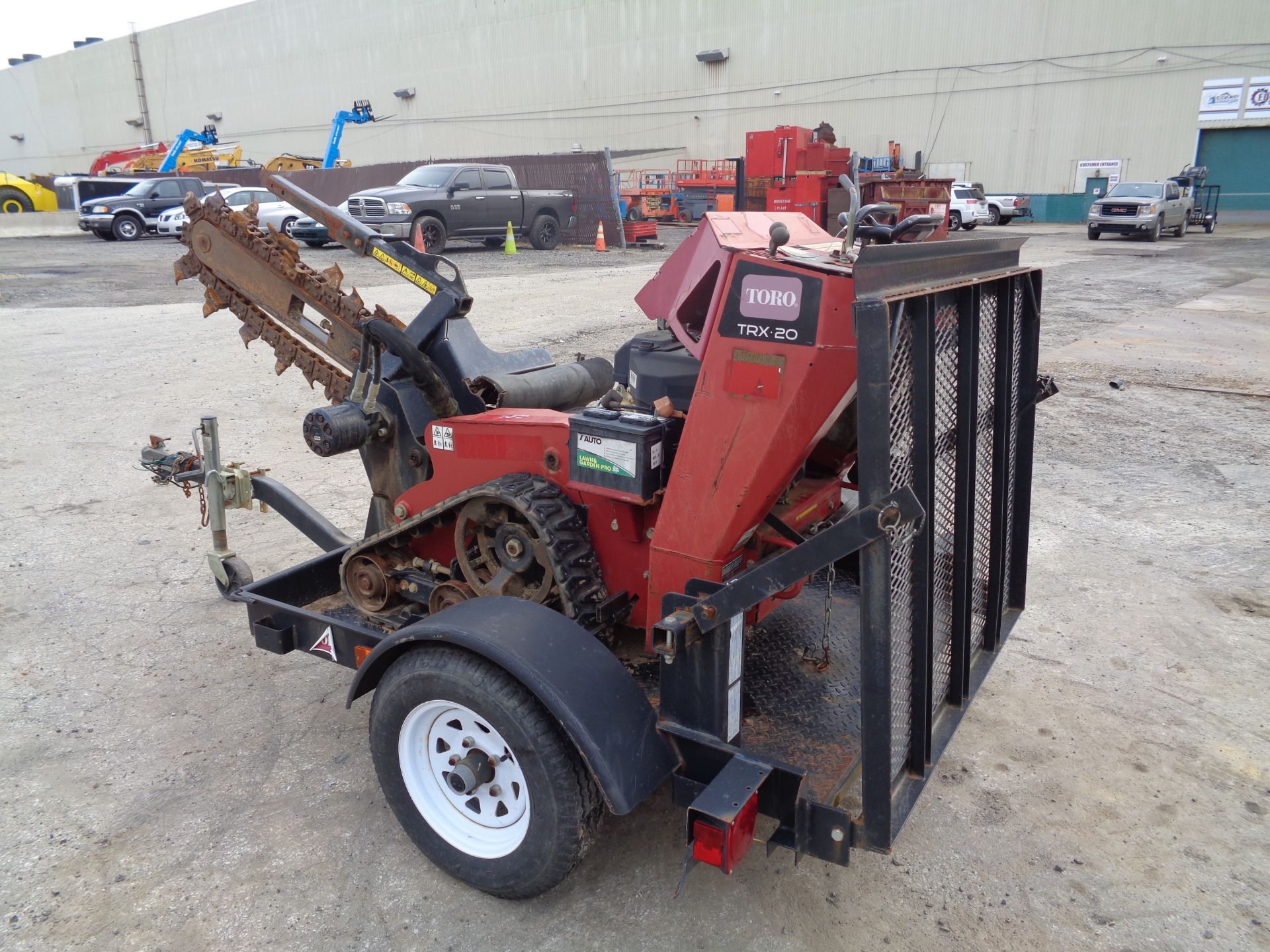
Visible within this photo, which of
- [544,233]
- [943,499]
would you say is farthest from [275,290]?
[544,233]

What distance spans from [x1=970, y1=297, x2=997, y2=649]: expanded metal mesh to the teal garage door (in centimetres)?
3852

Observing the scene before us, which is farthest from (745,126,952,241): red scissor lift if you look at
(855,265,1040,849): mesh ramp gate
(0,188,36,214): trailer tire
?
(0,188,36,214): trailer tire

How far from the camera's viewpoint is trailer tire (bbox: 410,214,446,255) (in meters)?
19.9

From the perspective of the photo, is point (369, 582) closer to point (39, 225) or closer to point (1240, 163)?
point (39, 225)

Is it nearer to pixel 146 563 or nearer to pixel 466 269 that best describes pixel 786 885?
pixel 146 563

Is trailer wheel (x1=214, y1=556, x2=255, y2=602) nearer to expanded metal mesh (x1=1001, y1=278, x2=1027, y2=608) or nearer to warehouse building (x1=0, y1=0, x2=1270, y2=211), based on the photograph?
expanded metal mesh (x1=1001, y1=278, x2=1027, y2=608)

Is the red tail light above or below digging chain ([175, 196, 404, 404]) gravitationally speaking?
below

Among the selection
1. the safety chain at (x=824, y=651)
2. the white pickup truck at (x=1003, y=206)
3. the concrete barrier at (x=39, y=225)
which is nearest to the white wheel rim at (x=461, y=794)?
the safety chain at (x=824, y=651)

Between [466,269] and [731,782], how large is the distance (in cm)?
1711

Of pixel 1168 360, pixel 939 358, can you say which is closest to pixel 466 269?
pixel 1168 360

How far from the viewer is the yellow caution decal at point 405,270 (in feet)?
12.1

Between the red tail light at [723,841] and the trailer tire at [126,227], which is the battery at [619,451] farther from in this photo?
the trailer tire at [126,227]

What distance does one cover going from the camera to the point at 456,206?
803 inches

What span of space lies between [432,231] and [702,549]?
62.6 ft
